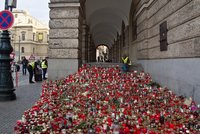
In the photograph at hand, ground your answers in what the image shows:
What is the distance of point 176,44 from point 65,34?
219 inches

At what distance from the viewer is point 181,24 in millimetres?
7461

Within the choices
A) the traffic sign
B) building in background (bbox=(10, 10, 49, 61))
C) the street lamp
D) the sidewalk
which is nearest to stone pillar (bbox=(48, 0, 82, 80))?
the street lamp

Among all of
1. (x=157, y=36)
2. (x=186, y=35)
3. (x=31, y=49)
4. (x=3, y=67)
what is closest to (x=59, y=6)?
(x=3, y=67)

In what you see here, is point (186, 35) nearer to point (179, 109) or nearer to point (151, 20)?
point (179, 109)

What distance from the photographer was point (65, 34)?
39.0 feet

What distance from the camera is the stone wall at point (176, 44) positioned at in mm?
6520

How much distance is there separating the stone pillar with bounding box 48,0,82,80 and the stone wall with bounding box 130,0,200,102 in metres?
3.25

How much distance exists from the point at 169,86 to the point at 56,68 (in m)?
5.53

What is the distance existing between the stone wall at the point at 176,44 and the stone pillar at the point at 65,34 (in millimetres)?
3249

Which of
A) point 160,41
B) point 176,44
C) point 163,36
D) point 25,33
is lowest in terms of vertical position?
point 176,44

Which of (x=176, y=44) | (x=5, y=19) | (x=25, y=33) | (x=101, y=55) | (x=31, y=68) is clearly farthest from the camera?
(x=25, y=33)

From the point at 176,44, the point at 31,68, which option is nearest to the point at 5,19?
the point at 176,44

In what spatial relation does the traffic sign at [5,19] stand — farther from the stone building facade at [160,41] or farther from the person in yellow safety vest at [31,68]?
→ the person in yellow safety vest at [31,68]

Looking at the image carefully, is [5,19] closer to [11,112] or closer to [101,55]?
[11,112]
